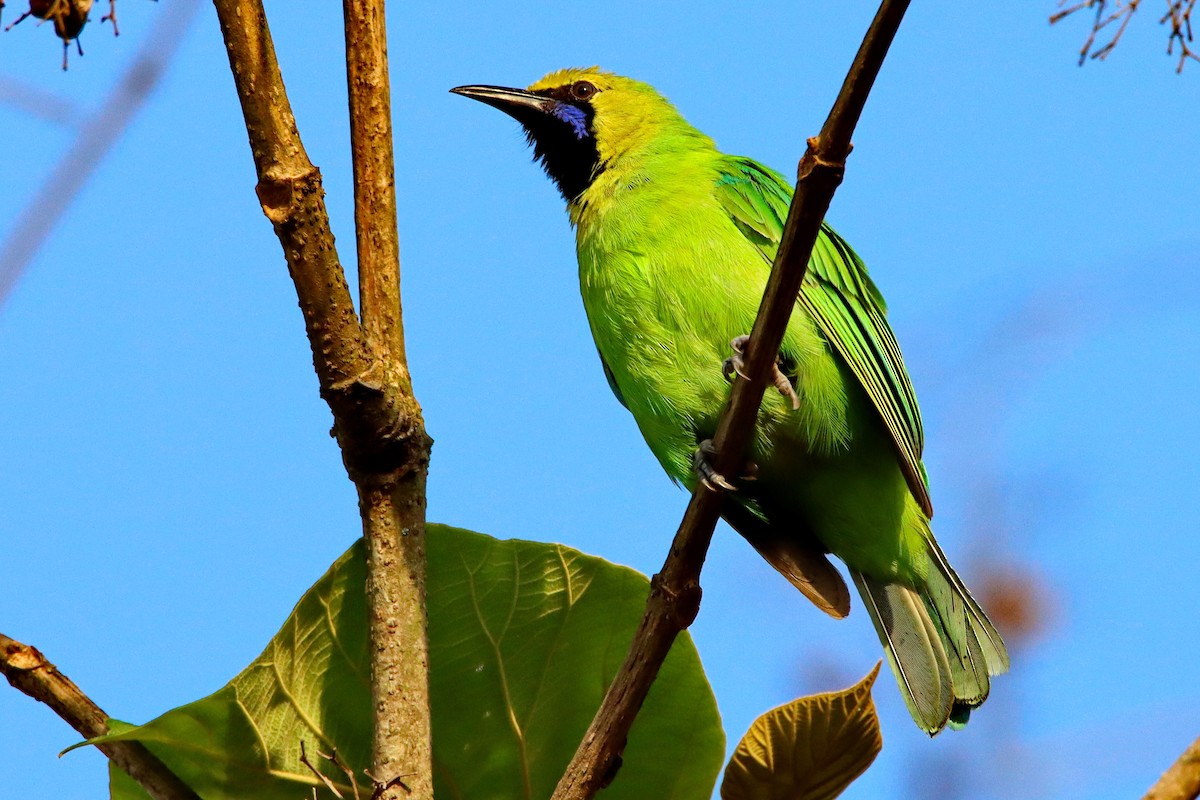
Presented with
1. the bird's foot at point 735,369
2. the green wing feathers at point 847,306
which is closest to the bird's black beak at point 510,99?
the green wing feathers at point 847,306

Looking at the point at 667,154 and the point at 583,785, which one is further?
the point at 667,154

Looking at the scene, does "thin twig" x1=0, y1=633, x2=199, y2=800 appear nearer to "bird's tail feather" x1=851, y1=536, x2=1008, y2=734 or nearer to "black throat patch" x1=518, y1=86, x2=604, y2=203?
"bird's tail feather" x1=851, y1=536, x2=1008, y2=734

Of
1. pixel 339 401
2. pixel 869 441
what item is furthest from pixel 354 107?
pixel 869 441

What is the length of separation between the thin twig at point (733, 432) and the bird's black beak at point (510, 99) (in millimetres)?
3141

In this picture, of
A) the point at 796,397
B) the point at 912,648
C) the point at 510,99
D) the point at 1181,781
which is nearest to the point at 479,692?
the point at 1181,781

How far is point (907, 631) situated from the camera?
13.7 feet

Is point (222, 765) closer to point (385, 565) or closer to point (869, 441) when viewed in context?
point (385, 565)

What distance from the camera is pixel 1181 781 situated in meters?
1.45

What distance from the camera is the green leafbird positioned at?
3.88 meters

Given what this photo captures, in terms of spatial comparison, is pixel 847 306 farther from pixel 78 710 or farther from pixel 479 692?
pixel 78 710

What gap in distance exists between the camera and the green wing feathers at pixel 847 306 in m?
3.87

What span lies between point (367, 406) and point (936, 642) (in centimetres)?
260

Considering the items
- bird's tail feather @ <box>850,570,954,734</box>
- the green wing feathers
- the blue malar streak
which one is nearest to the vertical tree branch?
the green wing feathers

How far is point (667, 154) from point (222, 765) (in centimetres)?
298
